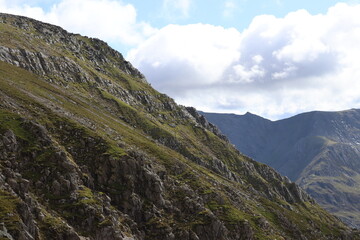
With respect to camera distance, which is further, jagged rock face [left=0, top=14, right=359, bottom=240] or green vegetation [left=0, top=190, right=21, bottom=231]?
jagged rock face [left=0, top=14, right=359, bottom=240]

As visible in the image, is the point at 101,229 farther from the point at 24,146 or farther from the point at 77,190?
the point at 24,146

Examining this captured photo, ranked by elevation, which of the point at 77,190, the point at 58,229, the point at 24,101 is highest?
the point at 24,101

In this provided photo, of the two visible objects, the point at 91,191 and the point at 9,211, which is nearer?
the point at 9,211

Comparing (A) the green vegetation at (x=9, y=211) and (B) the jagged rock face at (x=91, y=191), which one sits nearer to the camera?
(A) the green vegetation at (x=9, y=211)

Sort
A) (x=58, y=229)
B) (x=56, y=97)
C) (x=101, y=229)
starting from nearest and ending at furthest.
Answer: (x=58, y=229) < (x=101, y=229) < (x=56, y=97)

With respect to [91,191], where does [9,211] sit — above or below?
below

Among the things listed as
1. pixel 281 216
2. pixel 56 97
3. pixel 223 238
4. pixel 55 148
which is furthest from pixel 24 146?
pixel 281 216

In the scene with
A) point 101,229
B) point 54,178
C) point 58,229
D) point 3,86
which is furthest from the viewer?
point 3,86

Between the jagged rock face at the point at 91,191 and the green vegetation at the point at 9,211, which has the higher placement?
the jagged rock face at the point at 91,191

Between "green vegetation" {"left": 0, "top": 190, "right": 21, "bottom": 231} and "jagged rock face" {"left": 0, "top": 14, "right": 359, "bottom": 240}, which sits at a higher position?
"jagged rock face" {"left": 0, "top": 14, "right": 359, "bottom": 240}

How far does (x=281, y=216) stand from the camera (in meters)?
162

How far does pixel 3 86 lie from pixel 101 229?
77.1 metres

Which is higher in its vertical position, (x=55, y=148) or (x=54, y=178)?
(x=55, y=148)

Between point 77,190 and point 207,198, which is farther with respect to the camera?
point 207,198
